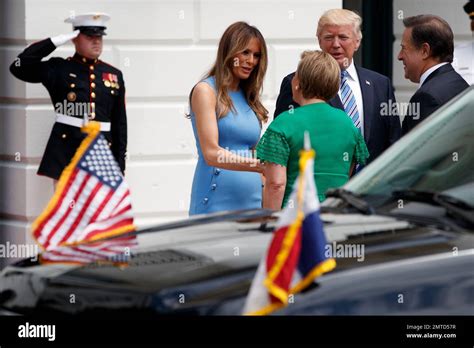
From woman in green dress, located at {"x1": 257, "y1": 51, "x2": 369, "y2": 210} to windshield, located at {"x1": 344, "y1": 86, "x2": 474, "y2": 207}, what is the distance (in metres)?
1.29

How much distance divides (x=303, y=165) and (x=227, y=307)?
432 mm

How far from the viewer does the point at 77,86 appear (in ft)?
28.5

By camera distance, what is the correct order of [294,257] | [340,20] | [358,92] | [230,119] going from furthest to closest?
[340,20] → [358,92] → [230,119] → [294,257]

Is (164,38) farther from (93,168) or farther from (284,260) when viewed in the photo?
(284,260)

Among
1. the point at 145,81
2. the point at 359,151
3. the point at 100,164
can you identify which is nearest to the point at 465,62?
the point at 145,81

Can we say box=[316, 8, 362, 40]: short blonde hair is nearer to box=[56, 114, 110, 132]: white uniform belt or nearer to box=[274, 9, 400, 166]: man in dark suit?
box=[274, 9, 400, 166]: man in dark suit

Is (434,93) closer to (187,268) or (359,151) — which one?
(359,151)

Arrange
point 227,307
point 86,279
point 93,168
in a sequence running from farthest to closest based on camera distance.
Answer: point 93,168 < point 86,279 < point 227,307

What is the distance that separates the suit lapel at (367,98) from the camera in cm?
697

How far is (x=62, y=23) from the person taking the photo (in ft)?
29.9

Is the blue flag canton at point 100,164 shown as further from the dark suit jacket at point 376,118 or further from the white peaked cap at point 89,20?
the white peaked cap at point 89,20

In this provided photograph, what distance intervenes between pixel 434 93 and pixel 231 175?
3.91 ft

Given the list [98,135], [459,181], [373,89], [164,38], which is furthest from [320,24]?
[459,181]

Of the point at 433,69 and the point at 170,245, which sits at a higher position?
the point at 433,69
